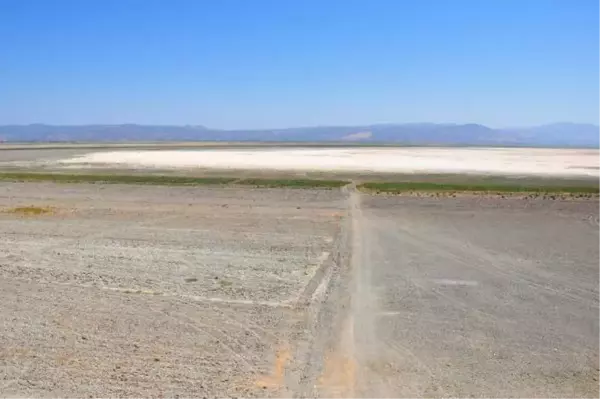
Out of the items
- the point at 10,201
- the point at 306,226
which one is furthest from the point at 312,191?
the point at 10,201

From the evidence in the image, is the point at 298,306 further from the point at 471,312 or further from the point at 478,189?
the point at 478,189

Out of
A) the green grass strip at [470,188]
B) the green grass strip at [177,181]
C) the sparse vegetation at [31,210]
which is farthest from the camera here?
the green grass strip at [177,181]

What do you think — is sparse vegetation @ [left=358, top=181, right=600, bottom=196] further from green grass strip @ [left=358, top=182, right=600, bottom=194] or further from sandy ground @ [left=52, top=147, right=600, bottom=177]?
sandy ground @ [left=52, top=147, right=600, bottom=177]

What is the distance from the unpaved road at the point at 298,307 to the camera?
893 cm

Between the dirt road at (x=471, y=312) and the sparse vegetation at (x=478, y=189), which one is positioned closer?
the dirt road at (x=471, y=312)

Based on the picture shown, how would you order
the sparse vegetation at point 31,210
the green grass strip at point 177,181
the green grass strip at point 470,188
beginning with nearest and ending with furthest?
the sparse vegetation at point 31,210 < the green grass strip at point 470,188 < the green grass strip at point 177,181

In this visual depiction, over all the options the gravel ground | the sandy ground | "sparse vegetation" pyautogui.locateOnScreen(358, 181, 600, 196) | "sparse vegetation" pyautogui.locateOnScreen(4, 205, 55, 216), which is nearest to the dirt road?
the gravel ground

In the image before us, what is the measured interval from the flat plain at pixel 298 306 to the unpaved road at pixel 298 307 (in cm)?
5

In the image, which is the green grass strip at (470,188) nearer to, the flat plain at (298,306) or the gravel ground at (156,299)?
the flat plain at (298,306)

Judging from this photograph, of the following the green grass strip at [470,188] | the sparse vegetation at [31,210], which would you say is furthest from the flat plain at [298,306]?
the green grass strip at [470,188]

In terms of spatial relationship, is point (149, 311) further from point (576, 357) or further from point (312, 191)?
point (312, 191)

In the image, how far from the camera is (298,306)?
1265 centimetres

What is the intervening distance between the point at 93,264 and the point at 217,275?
3798 millimetres

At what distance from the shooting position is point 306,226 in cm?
2305
